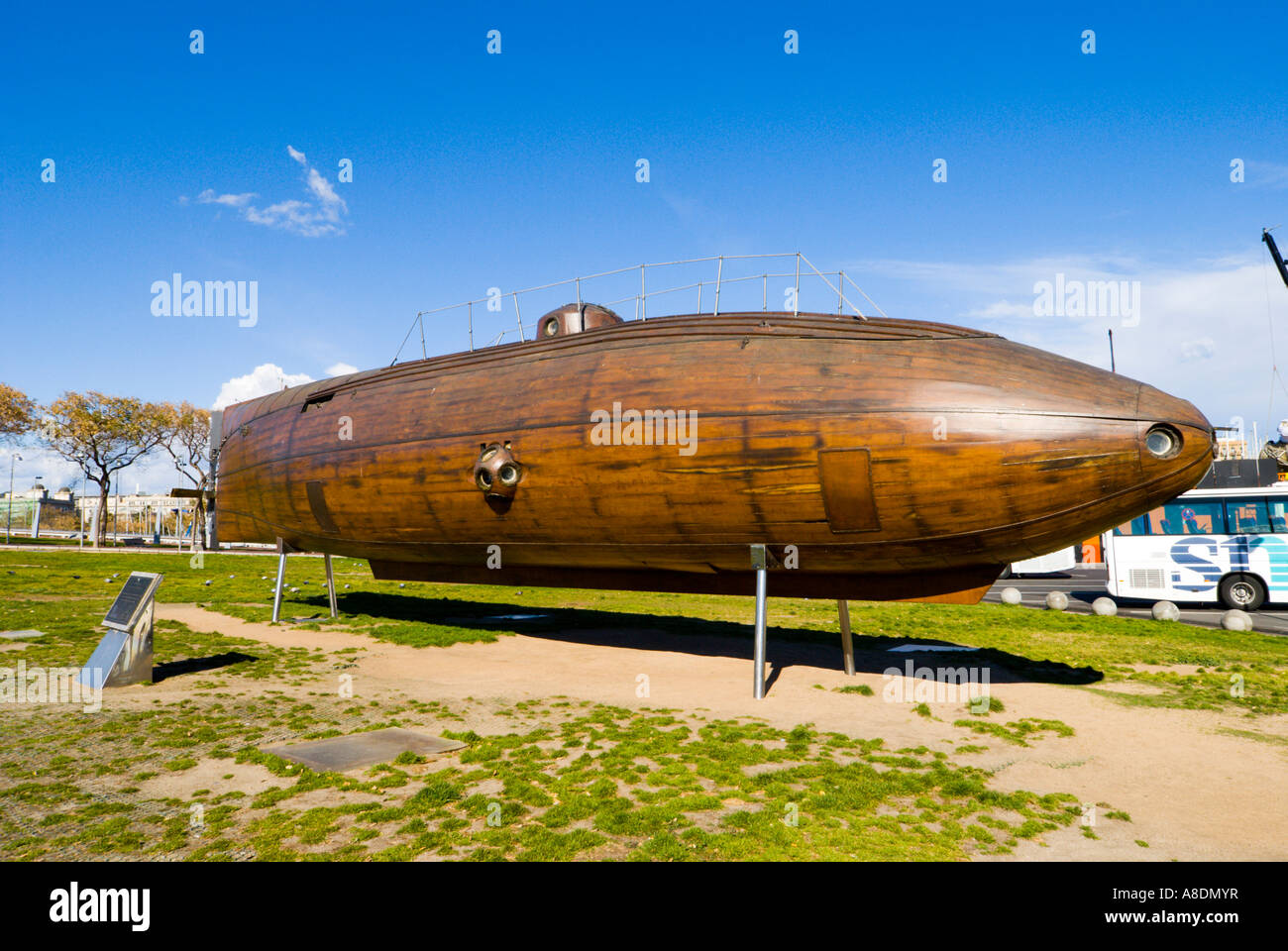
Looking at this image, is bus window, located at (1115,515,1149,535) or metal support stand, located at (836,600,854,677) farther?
bus window, located at (1115,515,1149,535)

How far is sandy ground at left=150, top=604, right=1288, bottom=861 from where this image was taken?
671 centimetres

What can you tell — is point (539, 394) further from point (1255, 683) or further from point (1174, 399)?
point (1255, 683)

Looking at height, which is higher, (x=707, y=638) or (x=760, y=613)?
(x=760, y=613)

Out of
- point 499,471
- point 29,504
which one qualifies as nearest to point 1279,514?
point 499,471

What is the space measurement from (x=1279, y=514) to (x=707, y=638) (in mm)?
20670

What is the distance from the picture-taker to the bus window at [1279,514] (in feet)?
77.6

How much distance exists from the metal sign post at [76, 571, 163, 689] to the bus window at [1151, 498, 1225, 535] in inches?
1175

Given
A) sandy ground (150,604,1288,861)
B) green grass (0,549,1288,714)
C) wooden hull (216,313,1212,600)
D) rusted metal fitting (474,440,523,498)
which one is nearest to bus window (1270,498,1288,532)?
green grass (0,549,1288,714)

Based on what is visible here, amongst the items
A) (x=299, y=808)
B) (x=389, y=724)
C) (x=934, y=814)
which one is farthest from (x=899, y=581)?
(x=299, y=808)

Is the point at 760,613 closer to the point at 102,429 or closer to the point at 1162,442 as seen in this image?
the point at 1162,442

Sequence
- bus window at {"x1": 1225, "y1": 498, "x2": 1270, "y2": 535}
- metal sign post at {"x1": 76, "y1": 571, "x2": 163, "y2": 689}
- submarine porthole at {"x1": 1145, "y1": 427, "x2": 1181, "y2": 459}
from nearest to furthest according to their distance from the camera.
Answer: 1. submarine porthole at {"x1": 1145, "y1": 427, "x2": 1181, "y2": 459}
2. metal sign post at {"x1": 76, "y1": 571, "x2": 163, "y2": 689}
3. bus window at {"x1": 1225, "y1": 498, "x2": 1270, "y2": 535}

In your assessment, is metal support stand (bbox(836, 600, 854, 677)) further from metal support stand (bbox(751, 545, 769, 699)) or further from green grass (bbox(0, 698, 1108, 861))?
green grass (bbox(0, 698, 1108, 861))

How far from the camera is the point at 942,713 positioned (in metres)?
10.9

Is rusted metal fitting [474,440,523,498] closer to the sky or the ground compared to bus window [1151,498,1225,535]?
closer to the sky
